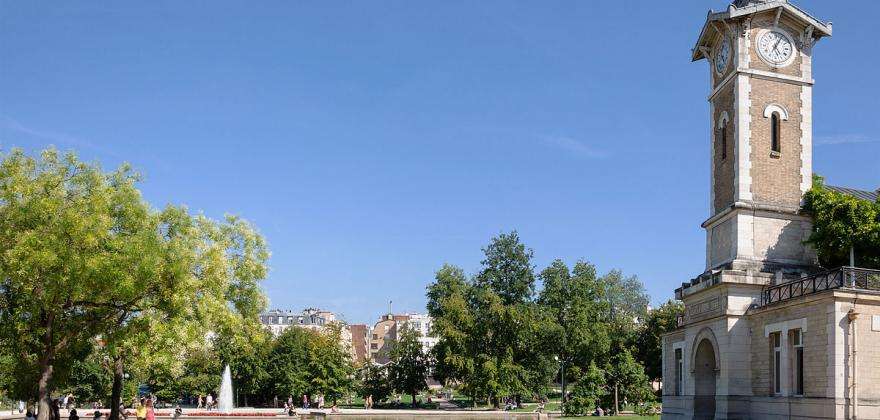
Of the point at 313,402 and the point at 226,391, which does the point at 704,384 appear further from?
the point at 226,391

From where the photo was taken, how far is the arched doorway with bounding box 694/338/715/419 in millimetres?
33094

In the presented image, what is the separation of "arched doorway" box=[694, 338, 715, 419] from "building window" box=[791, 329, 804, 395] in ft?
17.4

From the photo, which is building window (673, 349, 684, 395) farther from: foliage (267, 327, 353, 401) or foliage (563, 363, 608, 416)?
foliage (267, 327, 353, 401)

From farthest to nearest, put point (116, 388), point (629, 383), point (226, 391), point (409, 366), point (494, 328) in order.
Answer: point (409, 366)
point (226, 391)
point (494, 328)
point (629, 383)
point (116, 388)

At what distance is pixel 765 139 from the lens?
108 feet

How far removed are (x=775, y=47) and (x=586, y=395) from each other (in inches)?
1134

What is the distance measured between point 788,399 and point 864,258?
6.99 m

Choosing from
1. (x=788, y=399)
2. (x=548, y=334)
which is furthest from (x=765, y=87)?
(x=548, y=334)

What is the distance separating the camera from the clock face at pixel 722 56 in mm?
34562

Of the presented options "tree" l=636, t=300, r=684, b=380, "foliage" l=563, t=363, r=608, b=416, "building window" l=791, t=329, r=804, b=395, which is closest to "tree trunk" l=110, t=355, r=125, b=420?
"building window" l=791, t=329, r=804, b=395

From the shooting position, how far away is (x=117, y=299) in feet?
90.8

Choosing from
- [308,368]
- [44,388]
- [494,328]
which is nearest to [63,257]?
[44,388]

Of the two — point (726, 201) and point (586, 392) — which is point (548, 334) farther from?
point (726, 201)

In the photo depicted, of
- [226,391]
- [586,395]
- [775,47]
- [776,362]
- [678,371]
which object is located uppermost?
[775,47]
